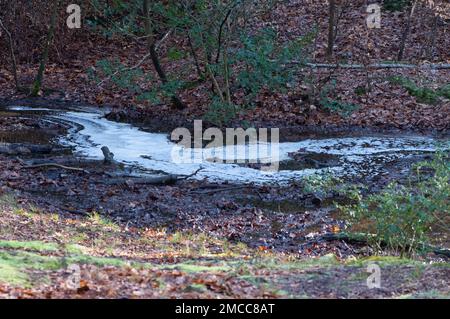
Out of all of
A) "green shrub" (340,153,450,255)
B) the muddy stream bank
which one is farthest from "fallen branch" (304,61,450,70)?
"green shrub" (340,153,450,255)

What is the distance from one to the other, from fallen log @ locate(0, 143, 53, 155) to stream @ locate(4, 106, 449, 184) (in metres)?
0.65

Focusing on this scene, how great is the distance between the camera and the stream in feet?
45.3

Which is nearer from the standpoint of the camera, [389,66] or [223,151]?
[223,151]

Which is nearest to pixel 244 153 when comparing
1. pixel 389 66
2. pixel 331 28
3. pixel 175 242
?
pixel 175 242

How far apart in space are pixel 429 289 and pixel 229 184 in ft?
22.9

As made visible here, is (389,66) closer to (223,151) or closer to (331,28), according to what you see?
(331,28)

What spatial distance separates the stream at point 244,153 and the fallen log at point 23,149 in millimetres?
647

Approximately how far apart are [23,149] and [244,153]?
4462 millimetres

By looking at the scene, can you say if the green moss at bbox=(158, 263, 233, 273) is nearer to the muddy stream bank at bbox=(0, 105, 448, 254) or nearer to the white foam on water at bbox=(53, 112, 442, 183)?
the muddy stream bank at bbox=(0, 105, 448, 254)

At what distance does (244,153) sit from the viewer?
50.8 feet

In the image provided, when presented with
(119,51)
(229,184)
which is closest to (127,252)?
(229,184)
